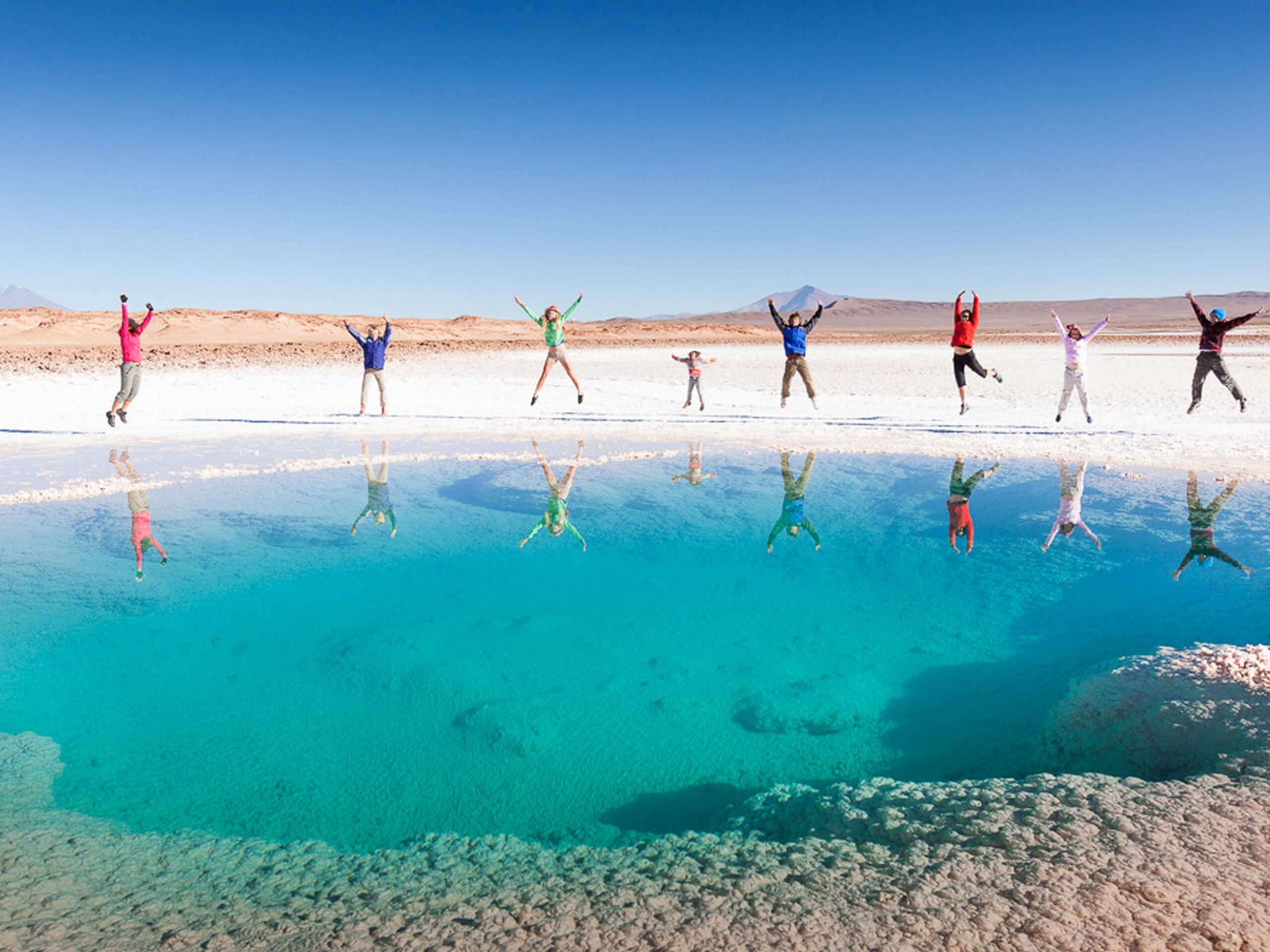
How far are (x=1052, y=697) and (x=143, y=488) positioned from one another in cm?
908

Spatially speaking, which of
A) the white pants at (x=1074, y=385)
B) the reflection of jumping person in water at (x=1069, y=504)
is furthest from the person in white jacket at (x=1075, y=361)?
the reflection of jumping person in water at (x=1069, y=504)

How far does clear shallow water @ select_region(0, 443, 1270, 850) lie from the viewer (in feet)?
13.5

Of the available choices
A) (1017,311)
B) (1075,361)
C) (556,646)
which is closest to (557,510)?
(556,646)

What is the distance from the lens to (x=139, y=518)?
855 cm

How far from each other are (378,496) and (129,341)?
19.3 ft

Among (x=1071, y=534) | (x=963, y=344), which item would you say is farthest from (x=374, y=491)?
(x=963, y=344)

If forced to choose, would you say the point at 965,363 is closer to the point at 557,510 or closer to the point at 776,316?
the point at 776,316

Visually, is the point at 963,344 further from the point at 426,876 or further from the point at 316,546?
the point at 426,876

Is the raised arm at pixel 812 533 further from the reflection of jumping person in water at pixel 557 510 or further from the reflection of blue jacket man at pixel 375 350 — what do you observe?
the reflection of blue jacket man at pixel 375 350

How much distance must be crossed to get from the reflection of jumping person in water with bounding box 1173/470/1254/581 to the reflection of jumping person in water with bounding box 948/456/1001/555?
5.33 feet

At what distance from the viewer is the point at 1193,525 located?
7.81 m

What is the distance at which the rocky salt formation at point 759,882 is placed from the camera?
106 inches

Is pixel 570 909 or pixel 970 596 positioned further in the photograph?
pixel 970 596

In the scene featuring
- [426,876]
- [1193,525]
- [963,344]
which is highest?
[963,344]
